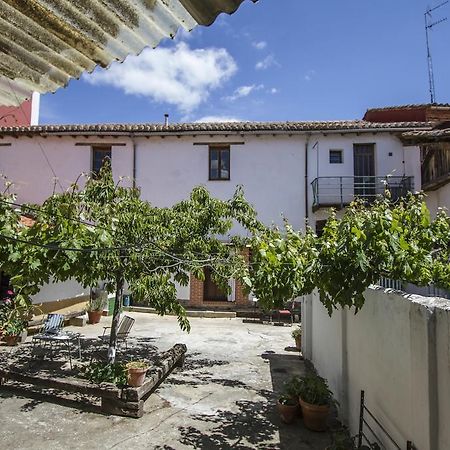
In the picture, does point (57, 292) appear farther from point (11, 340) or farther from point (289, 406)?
point (289, 406)

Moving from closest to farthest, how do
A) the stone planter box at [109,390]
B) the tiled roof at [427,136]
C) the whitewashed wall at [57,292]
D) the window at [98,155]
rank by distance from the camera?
1. the stone planter box at [109,390]
2. the tiled roof at [427,136]
3. the whitewashed wall at [57,292]
4. the window at [98,155]

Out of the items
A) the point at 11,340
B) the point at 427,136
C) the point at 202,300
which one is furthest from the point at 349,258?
the point at 202,300

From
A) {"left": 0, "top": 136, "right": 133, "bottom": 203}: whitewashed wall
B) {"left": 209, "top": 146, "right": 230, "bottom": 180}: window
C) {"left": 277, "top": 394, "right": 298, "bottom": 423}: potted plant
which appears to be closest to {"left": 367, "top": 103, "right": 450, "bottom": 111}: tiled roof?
{"left": 209, "top": 146, "right": 230, "bottom": 180}: window

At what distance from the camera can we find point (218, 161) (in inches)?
701

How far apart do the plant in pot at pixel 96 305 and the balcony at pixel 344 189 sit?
9558mm

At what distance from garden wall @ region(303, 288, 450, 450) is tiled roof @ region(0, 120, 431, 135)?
11.7 m

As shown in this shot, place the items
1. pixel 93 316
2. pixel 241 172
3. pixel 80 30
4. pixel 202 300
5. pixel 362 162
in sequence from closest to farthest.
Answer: pixel 80 30 → pixel 93 316 → pixel 362 162 → pixel 241 172 → pixel 202 300

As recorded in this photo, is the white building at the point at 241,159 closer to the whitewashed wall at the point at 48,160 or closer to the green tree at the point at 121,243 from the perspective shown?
the whitewashed wall at the point at 48,160

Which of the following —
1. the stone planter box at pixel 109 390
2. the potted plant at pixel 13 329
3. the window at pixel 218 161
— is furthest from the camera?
the window at pixel 218 161

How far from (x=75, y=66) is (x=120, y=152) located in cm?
1613

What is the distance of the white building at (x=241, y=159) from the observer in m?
17.0

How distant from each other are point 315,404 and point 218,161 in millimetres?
13098

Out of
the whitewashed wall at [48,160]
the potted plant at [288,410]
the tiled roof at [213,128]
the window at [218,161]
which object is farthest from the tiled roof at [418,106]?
the potted plant at [288,410]

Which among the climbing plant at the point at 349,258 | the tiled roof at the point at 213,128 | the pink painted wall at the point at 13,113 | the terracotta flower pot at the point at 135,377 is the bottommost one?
the terracotta flower pot at the point at 135,377
